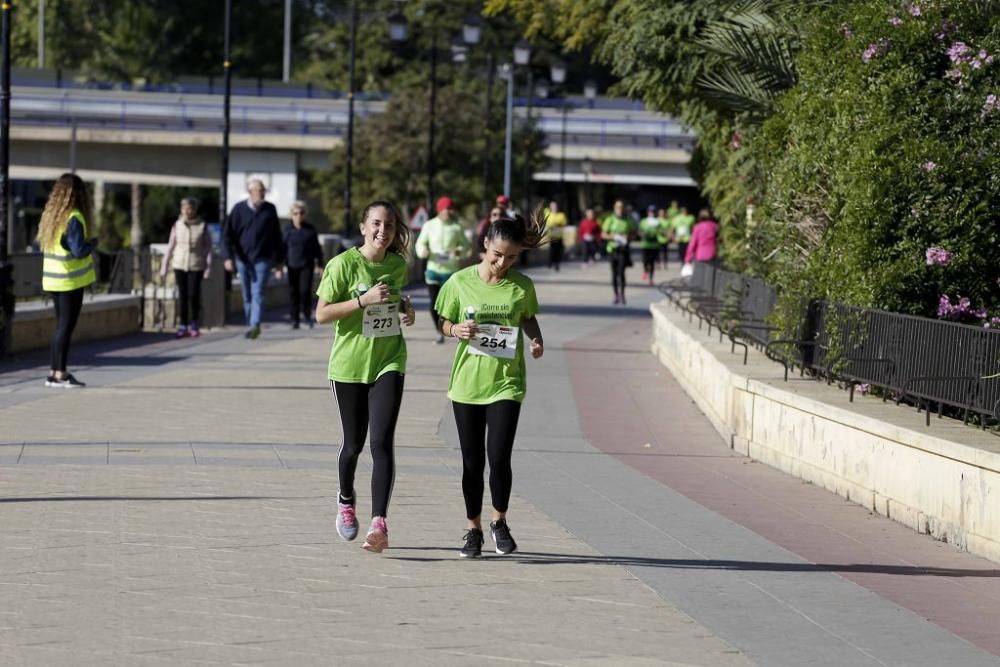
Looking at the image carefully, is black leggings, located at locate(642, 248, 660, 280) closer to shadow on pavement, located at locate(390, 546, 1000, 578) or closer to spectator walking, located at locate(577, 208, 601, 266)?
spectator walking, located at locate(577, 208, 601, 266)

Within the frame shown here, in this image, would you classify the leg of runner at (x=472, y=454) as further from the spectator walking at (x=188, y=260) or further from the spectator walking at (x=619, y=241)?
the spectator walking at (x=619, y=241)

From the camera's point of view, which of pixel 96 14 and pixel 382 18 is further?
pixel 96 14

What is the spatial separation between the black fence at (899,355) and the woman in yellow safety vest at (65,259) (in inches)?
217

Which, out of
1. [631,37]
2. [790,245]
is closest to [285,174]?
[631,37]

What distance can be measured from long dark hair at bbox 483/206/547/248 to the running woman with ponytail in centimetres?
51

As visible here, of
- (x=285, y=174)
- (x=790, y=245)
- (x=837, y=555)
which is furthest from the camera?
(x=285, y=174)

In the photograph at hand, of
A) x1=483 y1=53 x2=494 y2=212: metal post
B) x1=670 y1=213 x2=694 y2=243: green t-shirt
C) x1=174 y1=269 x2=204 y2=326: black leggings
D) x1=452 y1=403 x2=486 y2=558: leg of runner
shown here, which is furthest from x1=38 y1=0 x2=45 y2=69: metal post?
x1=452 y1=403 x2=486 y2=558: leg of runner

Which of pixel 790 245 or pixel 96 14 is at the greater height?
pixel 96 14

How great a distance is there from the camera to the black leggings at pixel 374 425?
28.8ft

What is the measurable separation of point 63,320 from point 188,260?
263 inches

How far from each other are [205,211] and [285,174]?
22.9 m

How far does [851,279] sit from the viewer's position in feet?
45.3

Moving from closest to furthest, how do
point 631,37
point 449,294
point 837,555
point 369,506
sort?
point 449,294 < point 837,555 < point 369,506 < point 631,37

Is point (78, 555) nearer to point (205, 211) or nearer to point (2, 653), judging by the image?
point (2, 653)
